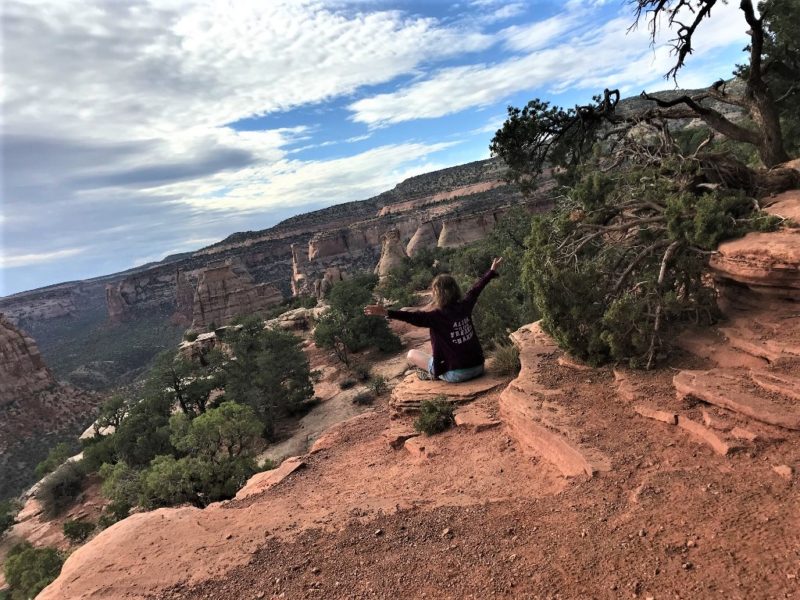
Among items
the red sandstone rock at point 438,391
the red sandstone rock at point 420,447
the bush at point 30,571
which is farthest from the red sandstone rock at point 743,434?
the bush at point 30,571

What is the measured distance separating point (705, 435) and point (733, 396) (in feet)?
1.46

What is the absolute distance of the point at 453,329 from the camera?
6430 millimetres

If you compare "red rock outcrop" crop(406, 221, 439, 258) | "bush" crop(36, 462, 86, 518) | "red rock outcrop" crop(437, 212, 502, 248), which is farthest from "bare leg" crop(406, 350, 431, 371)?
"red rock outcrop" crop(406, 221, 439, 258)

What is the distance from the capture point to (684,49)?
361 inches

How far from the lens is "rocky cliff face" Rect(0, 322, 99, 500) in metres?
38.7

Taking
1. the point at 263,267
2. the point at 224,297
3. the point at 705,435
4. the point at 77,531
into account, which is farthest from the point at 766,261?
the point at 263,267

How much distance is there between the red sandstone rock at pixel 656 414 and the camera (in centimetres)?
425

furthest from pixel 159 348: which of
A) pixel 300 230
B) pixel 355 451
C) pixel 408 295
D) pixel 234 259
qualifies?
pixel 355 451

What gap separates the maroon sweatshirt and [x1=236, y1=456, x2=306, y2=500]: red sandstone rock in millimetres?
2480

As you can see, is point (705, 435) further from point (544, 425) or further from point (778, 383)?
point (544, 425)

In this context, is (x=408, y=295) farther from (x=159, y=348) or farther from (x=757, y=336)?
(x=159, y=348)

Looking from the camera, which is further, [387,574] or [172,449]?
[172,449]

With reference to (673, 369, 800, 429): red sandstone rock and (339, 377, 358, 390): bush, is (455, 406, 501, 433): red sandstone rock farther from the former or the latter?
(339, 377, 358, 390): bush

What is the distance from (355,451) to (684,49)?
9.71 meters
